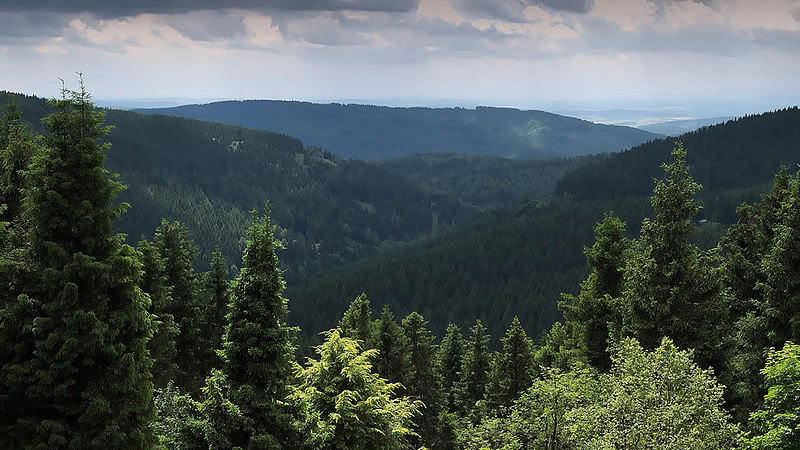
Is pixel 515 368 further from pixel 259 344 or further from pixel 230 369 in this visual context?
pixel 259 344

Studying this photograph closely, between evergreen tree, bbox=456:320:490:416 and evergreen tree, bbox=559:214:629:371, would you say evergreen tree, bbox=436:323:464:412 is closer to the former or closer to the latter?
evergreen tree, bbox=456:320:490:416

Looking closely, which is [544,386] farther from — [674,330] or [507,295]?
[507,295]

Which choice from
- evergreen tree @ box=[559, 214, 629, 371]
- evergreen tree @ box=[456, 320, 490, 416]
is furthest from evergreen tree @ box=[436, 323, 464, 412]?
evergreen tree @ box=[559, 214, 629, 371]

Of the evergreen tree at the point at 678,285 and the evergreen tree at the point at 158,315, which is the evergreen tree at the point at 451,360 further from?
the evergreen tree at the point at 678,285

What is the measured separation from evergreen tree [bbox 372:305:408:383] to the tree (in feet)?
80.7

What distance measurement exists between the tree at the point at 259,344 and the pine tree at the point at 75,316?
3.54 metres

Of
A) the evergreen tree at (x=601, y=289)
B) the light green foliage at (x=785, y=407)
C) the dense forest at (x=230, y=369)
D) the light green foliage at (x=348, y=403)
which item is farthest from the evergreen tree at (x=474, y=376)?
the light green foliage at (x=785, y=407)

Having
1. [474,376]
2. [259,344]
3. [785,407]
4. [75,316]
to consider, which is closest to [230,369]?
[259,344]

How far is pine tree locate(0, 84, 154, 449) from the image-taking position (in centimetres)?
1588

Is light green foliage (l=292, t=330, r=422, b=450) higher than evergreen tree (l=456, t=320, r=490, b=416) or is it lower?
higher

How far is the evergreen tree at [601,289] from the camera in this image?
35719mm

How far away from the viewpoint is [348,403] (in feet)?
57.0

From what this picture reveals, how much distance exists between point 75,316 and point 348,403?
7896 millimetres

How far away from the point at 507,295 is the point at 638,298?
13896 centimetres
